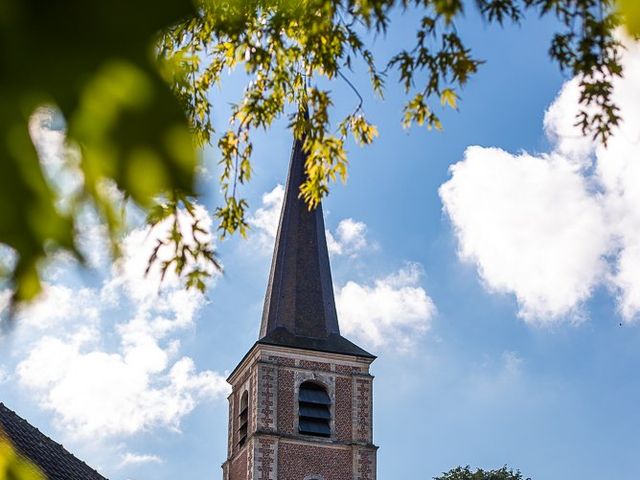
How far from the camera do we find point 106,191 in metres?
0.62

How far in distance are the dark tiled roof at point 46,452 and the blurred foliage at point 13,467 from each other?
12379 mm

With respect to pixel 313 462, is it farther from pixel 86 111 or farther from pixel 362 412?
pixel 86 111

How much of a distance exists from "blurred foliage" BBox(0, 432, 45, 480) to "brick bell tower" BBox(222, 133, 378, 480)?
30.8 m

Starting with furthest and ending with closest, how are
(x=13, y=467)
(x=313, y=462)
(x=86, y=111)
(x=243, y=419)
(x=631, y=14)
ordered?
1. (x=243, y=419)
2. (x=313, y=462)
3. (x=13, y=467)
4. (x=631, y=14)
5. (x=86, y=111)

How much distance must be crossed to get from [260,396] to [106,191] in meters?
31.6

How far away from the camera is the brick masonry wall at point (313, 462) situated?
31266mm

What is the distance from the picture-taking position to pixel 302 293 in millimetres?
33594

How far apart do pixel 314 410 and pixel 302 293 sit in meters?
4.13

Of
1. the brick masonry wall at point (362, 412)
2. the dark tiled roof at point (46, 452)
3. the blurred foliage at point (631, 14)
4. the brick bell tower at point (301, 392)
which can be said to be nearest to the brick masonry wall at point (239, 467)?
the brick bell tower at point (301, 392)

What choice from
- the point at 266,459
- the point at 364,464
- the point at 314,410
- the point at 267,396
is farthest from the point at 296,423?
the point at 364,464

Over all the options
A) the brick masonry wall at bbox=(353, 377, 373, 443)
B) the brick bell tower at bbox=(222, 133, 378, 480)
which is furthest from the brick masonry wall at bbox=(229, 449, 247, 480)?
the brick masonry wall at bbox=(353, 377, 373, 443)

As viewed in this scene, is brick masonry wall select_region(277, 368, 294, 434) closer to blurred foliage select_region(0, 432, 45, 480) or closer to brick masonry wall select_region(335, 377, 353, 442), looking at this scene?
brick masonry wall select_region(335, 377, 353, 442)

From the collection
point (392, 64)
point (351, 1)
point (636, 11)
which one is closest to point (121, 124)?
point (636, 11)

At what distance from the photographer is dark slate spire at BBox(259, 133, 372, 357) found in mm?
32938
